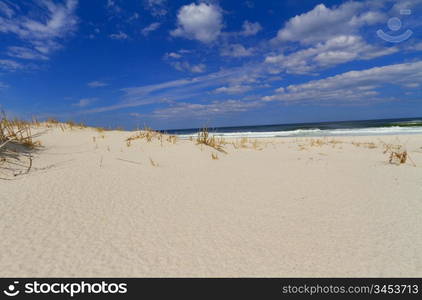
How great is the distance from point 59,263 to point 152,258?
1.17 ft

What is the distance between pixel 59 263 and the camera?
94cm

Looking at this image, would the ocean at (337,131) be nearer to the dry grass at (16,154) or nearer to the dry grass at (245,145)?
the dry grass at (245,145)

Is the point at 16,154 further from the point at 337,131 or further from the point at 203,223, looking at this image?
the point at 337,131

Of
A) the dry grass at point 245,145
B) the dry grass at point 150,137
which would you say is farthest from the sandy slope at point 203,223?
the dry grass at point 245,145

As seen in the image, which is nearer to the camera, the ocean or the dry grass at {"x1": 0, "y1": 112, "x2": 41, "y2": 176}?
the dry grass at {"x1": 0, "y1": 112, "x2": 41, "y2": 176}

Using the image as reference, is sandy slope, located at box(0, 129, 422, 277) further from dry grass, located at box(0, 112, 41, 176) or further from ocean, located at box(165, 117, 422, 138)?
ocean, located at box(165, 117, 422, 138)

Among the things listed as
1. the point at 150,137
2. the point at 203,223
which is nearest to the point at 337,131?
Answer: the point at 150,137

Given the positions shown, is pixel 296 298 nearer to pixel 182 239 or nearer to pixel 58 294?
pixel 182 239

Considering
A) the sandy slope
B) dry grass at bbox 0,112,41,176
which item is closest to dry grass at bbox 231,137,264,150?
the sandy slope

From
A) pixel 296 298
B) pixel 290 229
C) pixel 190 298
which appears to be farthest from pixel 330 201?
pixel 190 298

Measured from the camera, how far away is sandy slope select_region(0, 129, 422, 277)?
949mm

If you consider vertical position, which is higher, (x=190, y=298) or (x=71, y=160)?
(x=71, y=160)

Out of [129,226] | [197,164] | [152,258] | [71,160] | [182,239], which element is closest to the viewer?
[152,258]

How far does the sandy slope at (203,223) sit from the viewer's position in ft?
3.11
